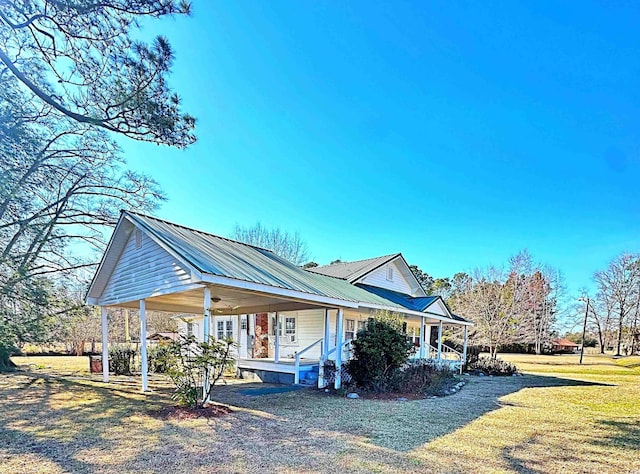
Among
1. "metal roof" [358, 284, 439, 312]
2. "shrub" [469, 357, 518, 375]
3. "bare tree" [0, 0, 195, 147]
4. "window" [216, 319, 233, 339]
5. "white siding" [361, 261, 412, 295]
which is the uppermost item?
"bare tree" [0, 0, 195, 147]

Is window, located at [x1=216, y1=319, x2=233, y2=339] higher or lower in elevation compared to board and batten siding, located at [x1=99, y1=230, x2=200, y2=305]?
lower

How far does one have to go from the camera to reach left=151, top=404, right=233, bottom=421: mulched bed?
715 centimetres

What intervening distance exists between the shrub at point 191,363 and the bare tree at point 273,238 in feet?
82.6

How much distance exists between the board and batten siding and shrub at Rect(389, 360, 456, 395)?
6.66 meters

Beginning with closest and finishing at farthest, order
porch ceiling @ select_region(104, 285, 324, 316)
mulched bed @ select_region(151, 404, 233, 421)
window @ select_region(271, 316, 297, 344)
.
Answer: mulched bed @ select_region(151, 404, 233, 421), porch ceiling @ select_region(104, 285, 324, 316), window @ select_region(271, 316, 297, 344)

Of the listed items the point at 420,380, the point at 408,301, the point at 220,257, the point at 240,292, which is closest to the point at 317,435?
the point at 240,292

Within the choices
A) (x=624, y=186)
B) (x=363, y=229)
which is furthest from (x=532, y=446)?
(x=363, y=229)

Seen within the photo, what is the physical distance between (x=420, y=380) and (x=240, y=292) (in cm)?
636

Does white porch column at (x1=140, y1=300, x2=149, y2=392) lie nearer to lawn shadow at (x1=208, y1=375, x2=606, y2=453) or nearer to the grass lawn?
the grass lawn

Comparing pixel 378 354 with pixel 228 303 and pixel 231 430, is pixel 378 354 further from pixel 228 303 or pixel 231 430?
Result: pixel 228 303

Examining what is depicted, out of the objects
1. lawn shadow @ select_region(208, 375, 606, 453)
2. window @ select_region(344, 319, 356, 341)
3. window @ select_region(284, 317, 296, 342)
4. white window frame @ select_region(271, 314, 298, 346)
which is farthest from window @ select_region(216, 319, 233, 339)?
lawn shadow @ select_region(208, 375, 606, 453)

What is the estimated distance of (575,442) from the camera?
19.8 feet

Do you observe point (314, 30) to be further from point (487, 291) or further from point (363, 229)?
point (487, 291)

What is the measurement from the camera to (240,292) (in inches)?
387
